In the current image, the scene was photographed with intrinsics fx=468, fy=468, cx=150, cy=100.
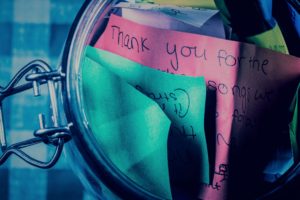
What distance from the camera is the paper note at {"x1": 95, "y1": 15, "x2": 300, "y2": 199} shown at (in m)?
0.47

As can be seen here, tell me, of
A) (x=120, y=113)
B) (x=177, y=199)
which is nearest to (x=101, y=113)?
(x=120, y=113)

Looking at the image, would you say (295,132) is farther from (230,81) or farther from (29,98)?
(29,98)

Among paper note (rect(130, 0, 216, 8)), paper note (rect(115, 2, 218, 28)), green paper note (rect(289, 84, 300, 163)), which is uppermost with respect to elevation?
paper note (rect(130, 0, 216, 8))

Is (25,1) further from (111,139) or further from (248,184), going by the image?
(248,184)

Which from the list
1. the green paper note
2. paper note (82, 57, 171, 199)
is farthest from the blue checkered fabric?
the green paper note

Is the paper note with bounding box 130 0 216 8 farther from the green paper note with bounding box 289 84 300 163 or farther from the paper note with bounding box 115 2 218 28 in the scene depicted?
the green paper note with bounding box 289 84 300 163

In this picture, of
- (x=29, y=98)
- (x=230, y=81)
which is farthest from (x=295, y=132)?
(x=29, y=98)

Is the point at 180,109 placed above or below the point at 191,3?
below

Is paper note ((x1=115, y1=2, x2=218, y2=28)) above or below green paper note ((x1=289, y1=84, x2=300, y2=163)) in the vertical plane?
above

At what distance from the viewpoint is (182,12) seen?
475 millimetres

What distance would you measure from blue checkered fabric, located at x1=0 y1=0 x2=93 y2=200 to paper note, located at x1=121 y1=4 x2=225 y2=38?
8 cm

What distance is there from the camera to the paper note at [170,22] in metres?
0.47

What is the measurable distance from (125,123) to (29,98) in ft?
0.35

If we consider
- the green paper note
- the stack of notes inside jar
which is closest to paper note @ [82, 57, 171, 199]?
the stack of notes inside jar
